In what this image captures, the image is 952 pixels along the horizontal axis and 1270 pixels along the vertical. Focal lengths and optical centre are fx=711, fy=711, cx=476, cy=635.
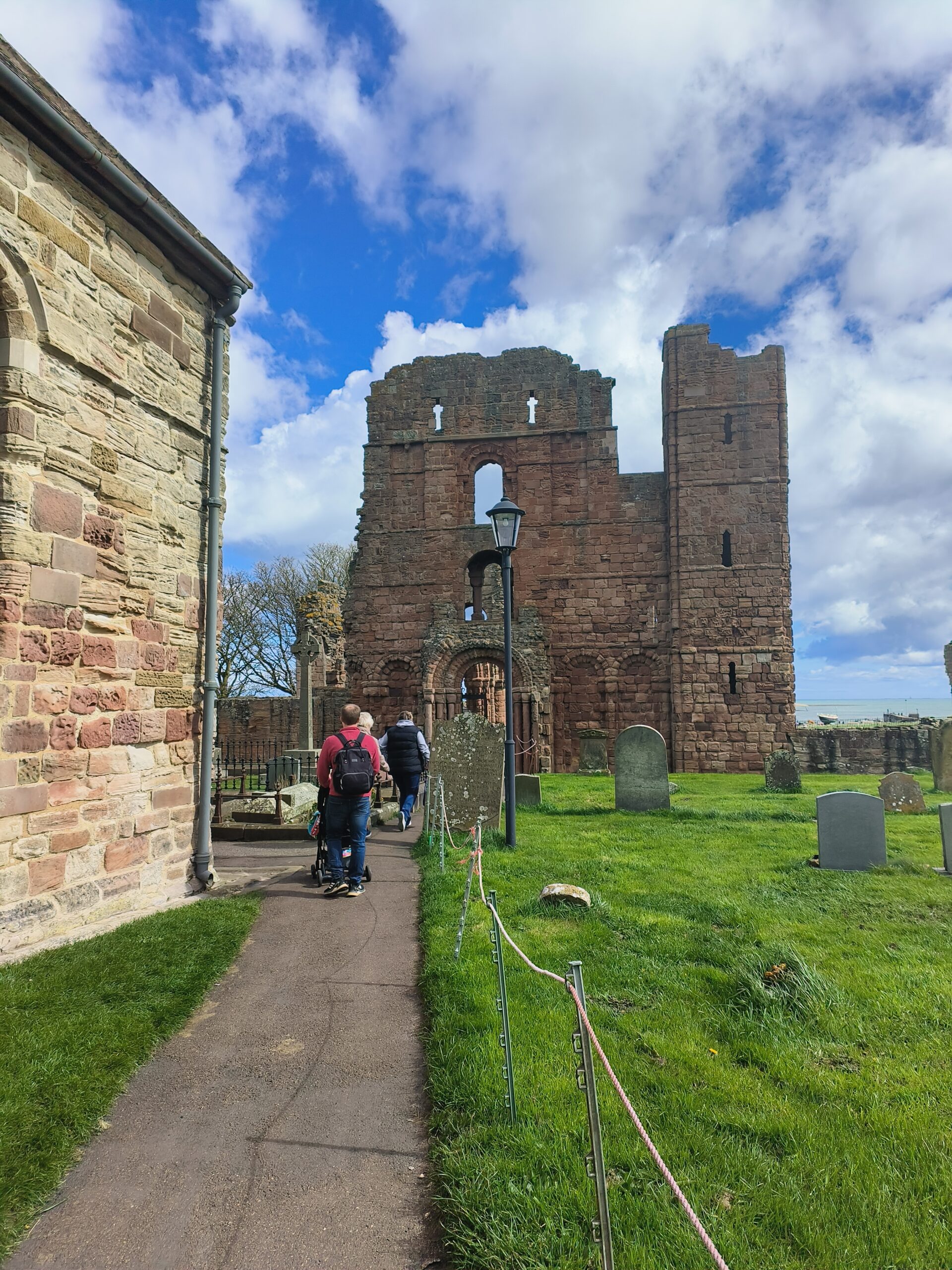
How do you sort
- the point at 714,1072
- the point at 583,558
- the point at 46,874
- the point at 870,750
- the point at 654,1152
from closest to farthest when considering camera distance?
the point at 654,1152, the point at 714,1072, the point at 46,874, the point at 870,750, the point at 583,558

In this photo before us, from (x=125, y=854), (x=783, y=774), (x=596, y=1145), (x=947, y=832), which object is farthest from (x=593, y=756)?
(x=596, y=1145)

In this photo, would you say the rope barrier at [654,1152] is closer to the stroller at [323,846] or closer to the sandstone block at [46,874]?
the sandstone block at [46,874]

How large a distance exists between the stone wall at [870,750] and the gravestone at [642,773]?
33.8 ft

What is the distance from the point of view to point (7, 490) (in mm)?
4898

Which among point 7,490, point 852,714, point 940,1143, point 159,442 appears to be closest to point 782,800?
point 940,1143

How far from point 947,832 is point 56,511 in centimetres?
885

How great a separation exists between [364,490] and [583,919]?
2006 centimetres

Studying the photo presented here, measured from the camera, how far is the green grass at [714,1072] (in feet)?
7.98

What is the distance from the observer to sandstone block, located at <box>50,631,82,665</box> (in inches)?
204

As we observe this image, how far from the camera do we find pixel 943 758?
13711 mm

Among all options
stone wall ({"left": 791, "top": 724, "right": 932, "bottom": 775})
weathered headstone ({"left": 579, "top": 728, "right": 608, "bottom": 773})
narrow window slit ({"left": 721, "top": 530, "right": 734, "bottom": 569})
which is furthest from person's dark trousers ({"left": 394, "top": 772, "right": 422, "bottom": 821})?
narrow window slit ({"left": 721, "top": 530, "right": 734, "bottom": 569})

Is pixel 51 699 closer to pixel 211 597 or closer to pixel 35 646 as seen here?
pixel 35 646

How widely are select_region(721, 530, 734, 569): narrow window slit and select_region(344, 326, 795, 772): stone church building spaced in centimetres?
9

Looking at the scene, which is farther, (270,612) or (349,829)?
(270,612)
